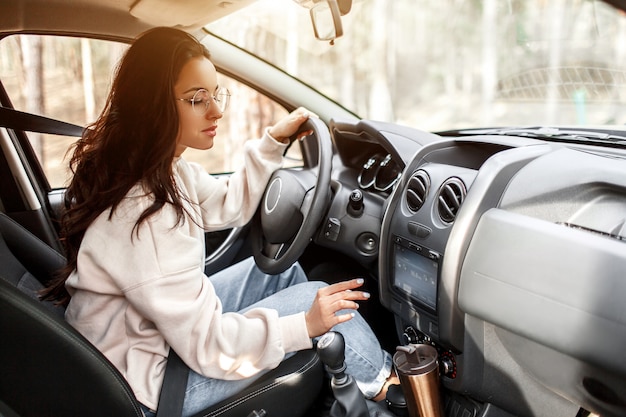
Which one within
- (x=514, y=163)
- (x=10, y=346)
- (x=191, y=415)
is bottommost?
(x=191, y=415)

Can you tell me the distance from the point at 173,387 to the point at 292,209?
0.64 metres

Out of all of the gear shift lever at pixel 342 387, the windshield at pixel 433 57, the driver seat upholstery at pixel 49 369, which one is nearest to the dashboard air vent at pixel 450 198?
the gear shift lever at pixel 342 387

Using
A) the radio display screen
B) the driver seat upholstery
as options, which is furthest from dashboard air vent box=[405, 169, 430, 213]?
the driver seat upholstery

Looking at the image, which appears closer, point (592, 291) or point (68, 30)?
point (592, 291)

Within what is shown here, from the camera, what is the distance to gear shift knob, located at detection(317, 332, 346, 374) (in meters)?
1.41

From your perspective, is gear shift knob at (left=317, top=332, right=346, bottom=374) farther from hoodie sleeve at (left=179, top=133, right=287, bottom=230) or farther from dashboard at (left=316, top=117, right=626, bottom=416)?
hoodie sleeve at (left=179, top=133, right=287, bottom=230)

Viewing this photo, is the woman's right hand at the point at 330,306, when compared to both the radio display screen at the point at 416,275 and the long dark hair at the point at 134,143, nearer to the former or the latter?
the radio display screen at the point at 416,275

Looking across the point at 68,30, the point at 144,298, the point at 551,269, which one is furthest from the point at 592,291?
the point at 68,30

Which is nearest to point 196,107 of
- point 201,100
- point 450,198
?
point 201,100

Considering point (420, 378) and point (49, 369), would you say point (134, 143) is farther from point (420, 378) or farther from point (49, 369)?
point (420, 378)

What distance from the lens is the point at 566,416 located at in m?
1.41

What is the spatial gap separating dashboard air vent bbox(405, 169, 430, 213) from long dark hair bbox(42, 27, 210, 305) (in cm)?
61

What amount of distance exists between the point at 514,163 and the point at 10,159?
5.80 feet

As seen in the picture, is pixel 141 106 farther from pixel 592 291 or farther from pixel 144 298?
pixel 592 291
